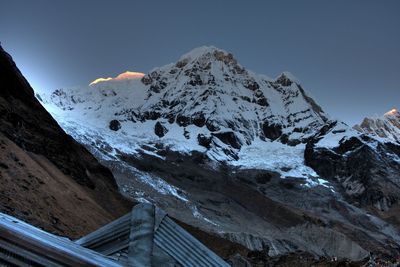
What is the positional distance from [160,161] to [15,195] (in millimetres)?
133210

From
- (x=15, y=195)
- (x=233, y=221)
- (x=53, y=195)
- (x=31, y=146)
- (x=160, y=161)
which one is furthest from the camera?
(x=160, y=161)

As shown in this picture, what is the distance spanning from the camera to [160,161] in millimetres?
165375

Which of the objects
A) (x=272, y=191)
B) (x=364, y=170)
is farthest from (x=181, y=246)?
(x=364, y=170)

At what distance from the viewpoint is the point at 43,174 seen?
4438 cm

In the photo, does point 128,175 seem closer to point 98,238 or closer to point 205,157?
point 205,157

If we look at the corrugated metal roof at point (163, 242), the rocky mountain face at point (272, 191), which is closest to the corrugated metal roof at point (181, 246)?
the corrugated metal roof at point (163, 242)

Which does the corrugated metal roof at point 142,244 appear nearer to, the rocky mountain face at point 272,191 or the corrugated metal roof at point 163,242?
the corrugated metal roof at point 163,242

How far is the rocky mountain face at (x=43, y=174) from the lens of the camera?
109 feet

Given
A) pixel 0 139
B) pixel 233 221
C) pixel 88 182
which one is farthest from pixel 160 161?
pixel 0 139

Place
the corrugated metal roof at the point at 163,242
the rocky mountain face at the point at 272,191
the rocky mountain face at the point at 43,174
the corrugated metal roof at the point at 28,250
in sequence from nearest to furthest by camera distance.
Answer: the corrugated metal roof at the point at 28,250
the corrugated metal roof at the point at 163,242
the rocky mountain face at the point at 43,174
the rocky mountain face at the point at 272,191

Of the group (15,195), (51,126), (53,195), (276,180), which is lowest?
(15,195)

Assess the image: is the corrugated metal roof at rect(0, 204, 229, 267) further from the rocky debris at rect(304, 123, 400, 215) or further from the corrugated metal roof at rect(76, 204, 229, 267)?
the rocky debris at rect(304, 123, 400, 215)

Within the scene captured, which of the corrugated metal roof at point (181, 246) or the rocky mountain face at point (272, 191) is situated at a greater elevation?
the rocky mountain face at point (272, 191)

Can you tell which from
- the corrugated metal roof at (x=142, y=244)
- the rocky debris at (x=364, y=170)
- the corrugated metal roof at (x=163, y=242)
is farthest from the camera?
the rocky debris at (x=364, y=170)
